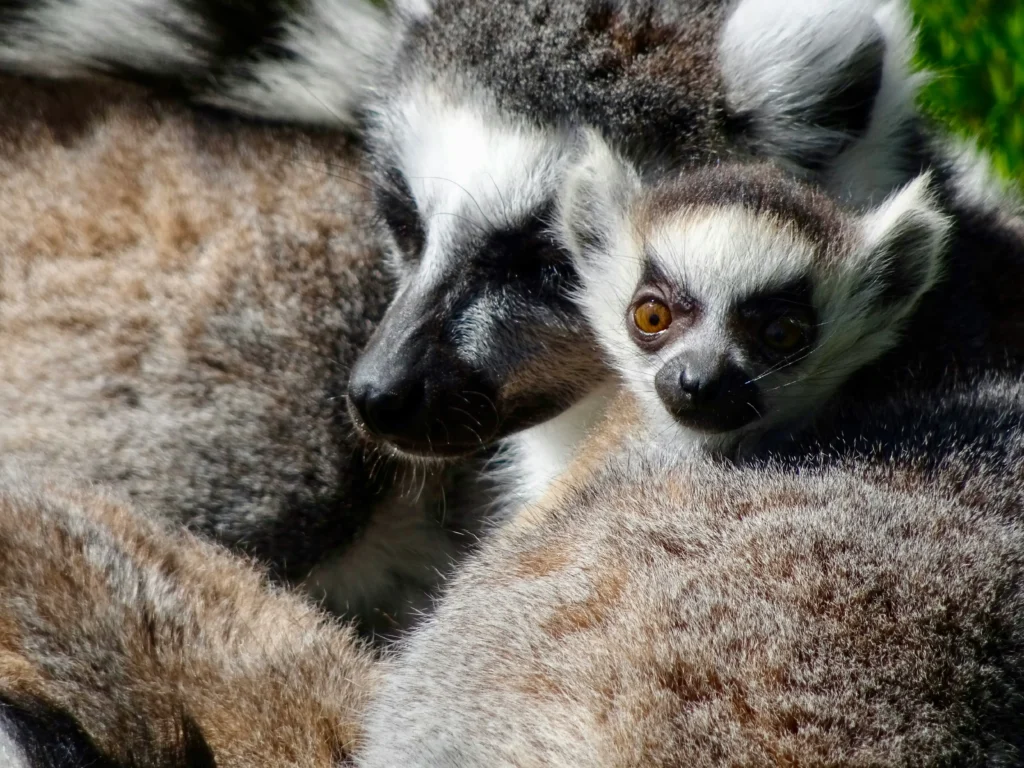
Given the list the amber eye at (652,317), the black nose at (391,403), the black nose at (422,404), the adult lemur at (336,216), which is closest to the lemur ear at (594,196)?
the adult lemur at (336,216)

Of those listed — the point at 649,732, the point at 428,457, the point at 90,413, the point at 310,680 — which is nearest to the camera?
the point at 649,732

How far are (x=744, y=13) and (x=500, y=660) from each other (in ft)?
6.32

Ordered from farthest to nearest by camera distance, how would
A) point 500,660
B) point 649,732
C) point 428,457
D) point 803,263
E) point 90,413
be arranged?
point 90,413 < point 428,457 < point 803,263 < point 500,660 < point 649,732

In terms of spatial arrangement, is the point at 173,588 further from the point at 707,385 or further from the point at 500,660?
the point at 707,385

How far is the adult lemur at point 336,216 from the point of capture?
3354mm

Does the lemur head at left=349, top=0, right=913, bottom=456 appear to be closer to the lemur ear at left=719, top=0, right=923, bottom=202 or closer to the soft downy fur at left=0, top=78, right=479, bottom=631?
the lemur ear at left=719, top=0, right=923, bottom=202

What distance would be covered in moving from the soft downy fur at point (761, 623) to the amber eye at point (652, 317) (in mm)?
363

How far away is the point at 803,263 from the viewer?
2.86 metres

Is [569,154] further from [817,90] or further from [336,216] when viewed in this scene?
[336,216]

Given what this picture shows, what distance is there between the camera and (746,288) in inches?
112

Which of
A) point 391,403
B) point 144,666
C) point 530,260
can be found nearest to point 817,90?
point 530,260

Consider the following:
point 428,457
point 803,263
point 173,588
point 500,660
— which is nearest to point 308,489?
point 428,457

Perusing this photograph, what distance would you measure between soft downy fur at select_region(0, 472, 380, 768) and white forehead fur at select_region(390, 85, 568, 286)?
118cm

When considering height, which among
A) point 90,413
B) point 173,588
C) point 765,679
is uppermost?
point 765,679
